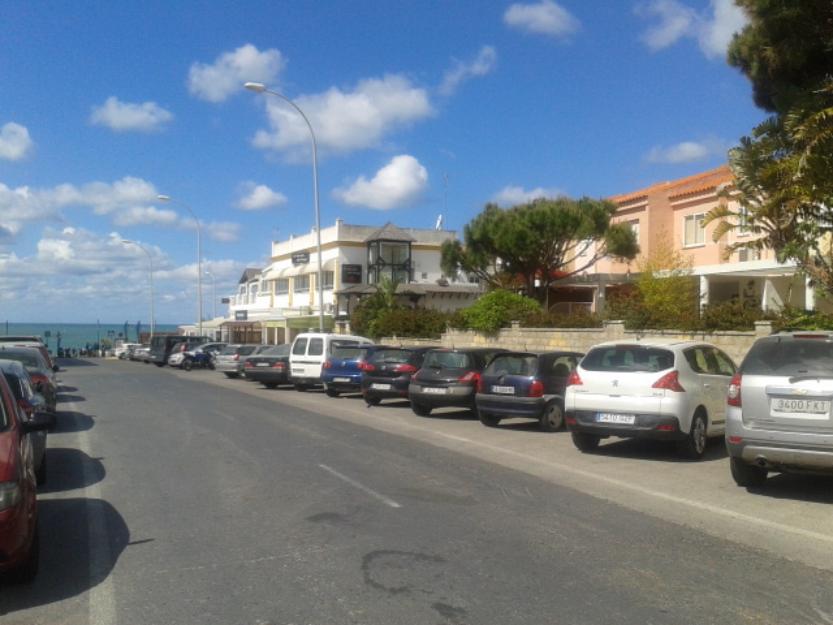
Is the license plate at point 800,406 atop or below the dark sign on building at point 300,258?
below

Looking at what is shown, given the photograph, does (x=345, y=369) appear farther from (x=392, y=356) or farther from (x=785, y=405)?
(x=785, y=405)

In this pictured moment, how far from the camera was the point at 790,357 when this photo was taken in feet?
29.4

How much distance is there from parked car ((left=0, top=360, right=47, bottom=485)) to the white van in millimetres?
14075

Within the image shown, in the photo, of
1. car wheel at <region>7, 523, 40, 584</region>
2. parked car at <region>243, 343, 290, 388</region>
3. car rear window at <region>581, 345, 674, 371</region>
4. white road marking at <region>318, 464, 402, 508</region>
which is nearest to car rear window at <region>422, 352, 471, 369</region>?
car rear window at <region>581, 345, 674, 371</region>

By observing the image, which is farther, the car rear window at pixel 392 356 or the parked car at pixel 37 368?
the car rear window at pixel 392 356

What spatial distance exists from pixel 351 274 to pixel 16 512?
5389 centimetres

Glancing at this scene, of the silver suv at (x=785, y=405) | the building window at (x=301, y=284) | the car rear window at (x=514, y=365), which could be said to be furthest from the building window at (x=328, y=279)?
the silver suv at (x=785, y=405)

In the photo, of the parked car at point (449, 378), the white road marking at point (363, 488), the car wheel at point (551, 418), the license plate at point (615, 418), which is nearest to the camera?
the white road marking at point (363, 488)

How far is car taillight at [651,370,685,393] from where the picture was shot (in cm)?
1160

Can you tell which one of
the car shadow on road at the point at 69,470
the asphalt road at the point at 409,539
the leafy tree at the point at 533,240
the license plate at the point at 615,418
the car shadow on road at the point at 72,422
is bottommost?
the asphalt road at the point at 409,539

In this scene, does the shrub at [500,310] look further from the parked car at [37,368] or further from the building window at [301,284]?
the building window at [301,284]

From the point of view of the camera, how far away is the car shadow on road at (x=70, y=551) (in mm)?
5758

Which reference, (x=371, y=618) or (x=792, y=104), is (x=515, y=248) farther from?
(x=371, y=618)

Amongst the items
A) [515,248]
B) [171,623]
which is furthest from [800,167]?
[515,248]
